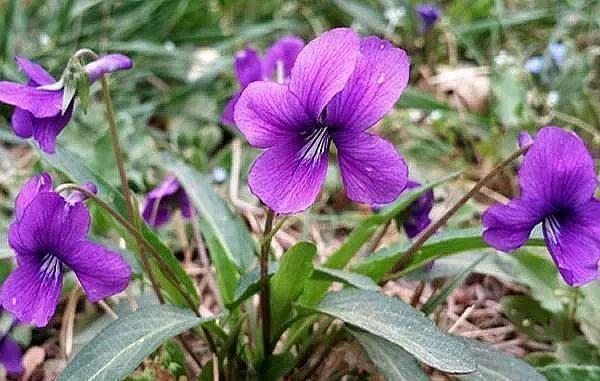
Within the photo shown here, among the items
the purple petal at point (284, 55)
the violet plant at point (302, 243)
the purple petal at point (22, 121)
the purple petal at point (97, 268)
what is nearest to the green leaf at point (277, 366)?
the violet plant at point (302, 243)

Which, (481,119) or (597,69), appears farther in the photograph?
(597,69)

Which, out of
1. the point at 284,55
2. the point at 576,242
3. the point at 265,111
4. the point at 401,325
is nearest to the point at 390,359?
the point at 401,325

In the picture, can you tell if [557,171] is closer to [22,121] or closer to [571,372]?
[571,372]

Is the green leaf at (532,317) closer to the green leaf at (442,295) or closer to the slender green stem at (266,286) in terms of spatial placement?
the green leaf at (442,295)

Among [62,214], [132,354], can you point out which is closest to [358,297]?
[132,354]

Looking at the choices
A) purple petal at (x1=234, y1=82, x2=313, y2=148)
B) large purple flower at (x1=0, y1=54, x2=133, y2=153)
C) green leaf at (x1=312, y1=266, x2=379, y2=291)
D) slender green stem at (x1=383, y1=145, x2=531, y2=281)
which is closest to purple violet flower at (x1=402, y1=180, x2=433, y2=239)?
slender green stem at (x1=383, y1=145, x2=531, y2=281)

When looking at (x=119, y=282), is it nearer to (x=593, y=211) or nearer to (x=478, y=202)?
(x=593, y=211)

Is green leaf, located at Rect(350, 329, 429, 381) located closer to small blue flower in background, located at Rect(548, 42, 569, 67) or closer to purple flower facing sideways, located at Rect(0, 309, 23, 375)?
purple flower facing sideways, located at Rect(0, 309, 23, 375)
